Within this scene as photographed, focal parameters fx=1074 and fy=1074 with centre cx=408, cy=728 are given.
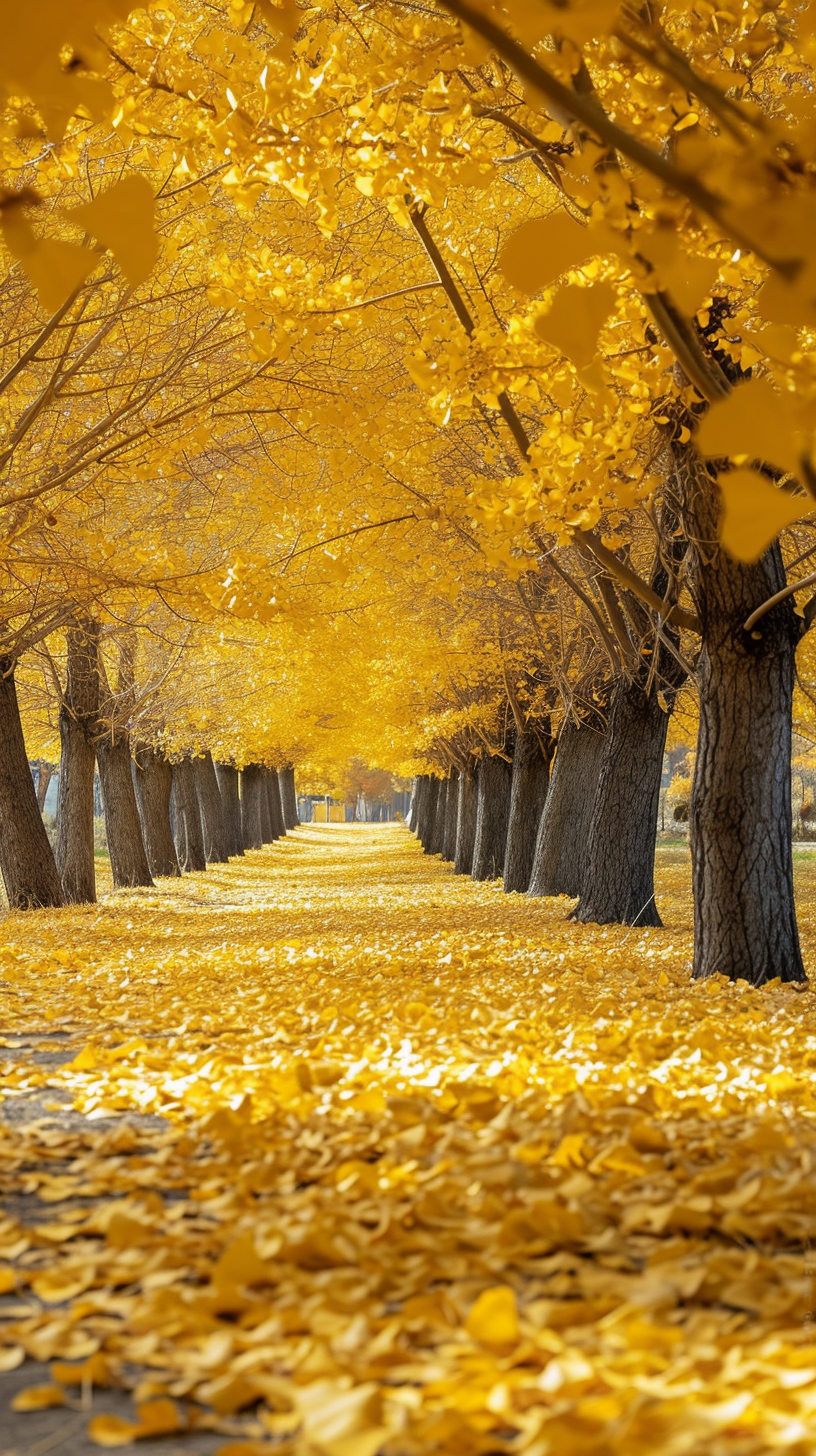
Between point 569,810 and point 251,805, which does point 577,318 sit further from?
point 251,805

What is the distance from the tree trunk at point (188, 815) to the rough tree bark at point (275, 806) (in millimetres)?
15631

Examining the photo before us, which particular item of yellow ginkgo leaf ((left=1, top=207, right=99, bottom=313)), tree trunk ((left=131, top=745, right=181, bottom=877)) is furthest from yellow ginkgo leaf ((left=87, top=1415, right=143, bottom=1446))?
tree trunk ((left=131, top=745, right=181, bottom=877))

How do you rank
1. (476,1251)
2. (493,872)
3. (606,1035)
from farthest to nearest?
(493,872) < (606,1035) < (476,1251)

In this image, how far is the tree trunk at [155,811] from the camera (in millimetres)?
20234

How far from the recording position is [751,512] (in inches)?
59.5

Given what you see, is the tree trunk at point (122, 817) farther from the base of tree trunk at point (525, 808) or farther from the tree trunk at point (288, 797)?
the tree trunk at point (288, 797)

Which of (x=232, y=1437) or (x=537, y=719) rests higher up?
(x=537, y=719)

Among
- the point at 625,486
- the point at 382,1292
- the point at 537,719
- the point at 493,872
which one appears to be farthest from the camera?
the point at 493,872

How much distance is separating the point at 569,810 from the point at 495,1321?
11856mm

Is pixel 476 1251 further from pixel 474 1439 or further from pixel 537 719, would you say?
pixel 537 719

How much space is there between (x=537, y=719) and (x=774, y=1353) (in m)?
13.9

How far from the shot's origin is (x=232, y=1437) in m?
1.67

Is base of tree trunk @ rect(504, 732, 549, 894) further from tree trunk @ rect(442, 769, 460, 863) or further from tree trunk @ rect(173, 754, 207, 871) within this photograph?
tree trunk @ rect(442, 769, 460, 863)

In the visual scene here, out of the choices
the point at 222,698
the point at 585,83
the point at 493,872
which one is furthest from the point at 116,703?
the point at 585,83
